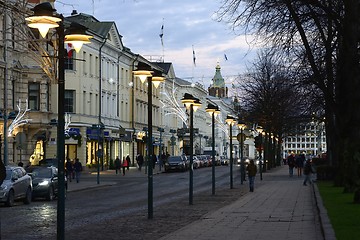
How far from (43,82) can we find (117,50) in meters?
24.7

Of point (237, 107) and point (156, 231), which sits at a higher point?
point (237, 107)

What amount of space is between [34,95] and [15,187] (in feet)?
98.5

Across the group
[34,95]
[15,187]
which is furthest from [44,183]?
[34,95]

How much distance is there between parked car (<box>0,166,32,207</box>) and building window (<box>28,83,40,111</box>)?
90.3ft

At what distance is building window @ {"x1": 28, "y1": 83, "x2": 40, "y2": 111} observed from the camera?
193 feet

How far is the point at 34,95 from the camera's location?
59125mm

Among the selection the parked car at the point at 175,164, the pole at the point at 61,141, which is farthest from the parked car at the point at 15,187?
the parked car at the point at 175,164

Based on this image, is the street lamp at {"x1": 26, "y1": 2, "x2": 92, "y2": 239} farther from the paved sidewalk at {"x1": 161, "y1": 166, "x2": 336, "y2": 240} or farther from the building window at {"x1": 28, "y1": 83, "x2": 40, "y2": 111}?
the building window at {"x1": 28, "y1": 83, "x2": 40, "y2": 111}

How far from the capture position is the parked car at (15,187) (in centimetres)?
2905

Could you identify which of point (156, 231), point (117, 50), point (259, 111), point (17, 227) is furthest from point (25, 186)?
point (117, 50)

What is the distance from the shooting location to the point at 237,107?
8725 centimetres

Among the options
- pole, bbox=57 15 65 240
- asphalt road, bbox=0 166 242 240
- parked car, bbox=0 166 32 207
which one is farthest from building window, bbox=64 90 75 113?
pole, bbox=57 15 65 240

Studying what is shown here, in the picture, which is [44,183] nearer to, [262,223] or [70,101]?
[262,223]

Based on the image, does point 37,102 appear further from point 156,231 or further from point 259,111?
point 156,231
